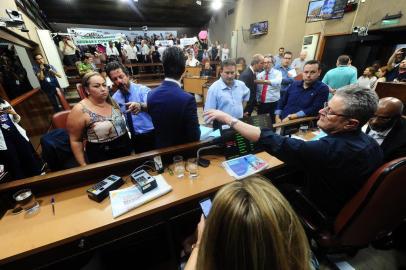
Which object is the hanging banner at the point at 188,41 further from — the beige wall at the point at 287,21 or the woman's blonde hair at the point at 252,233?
the woman's blonde hair at the point at 252,233

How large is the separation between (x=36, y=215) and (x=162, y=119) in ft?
3.42

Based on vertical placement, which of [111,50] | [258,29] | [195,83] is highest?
[258,29]

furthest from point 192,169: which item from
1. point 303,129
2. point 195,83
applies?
point 195,83

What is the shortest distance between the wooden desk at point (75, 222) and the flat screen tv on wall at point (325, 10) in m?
6.25

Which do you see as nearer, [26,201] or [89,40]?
[26,201]

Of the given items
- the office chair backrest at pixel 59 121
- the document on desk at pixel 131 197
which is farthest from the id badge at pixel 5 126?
the document on desk at pixel 131 197

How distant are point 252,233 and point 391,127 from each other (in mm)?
1982

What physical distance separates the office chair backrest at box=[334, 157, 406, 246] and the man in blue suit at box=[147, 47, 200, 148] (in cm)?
121

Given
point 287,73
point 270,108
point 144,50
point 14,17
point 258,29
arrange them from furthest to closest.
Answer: point 144,50, point 258,29, point 287,73, point 270,108, point 14,17

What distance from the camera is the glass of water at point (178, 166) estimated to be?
4.97 feet

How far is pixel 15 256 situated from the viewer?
939 mm

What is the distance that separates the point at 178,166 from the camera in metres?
1.56

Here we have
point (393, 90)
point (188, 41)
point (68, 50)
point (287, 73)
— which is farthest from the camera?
point (188, 41)

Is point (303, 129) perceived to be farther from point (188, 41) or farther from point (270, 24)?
point (188, 41)
